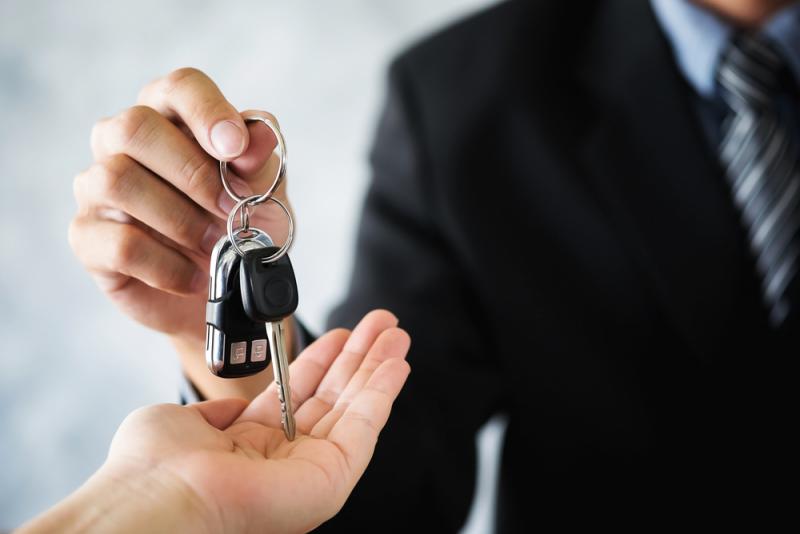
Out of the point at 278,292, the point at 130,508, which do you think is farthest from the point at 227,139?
the point at 130,508

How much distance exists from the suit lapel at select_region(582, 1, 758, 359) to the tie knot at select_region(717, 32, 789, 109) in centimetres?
6

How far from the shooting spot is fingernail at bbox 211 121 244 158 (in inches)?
17.8

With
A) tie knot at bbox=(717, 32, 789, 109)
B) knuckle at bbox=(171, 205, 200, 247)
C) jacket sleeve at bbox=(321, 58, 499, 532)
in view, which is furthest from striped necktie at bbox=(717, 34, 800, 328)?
knuckle at bbox=(171, 205, 200, 247)

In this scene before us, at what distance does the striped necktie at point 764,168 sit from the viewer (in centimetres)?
98

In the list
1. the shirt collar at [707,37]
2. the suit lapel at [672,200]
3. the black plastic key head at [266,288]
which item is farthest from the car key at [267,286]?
the shirt collar at [707,37]

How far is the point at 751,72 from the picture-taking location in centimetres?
100

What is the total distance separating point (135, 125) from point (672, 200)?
73cm

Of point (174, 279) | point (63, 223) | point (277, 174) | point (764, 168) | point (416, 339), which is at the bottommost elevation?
point (63, 223)

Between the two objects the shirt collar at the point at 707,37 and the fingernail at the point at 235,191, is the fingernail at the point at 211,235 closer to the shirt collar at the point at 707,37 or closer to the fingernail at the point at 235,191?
the fingernail at the point at 235,191

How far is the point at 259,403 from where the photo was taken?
0.52m

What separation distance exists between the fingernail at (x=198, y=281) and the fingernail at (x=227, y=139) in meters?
0.14

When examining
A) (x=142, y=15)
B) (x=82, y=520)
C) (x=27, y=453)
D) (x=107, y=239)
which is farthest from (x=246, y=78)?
(x=82, y=520)

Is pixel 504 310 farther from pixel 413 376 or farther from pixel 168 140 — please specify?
pixel 168 140

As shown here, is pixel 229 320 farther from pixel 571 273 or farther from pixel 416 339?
pixel 571 273
